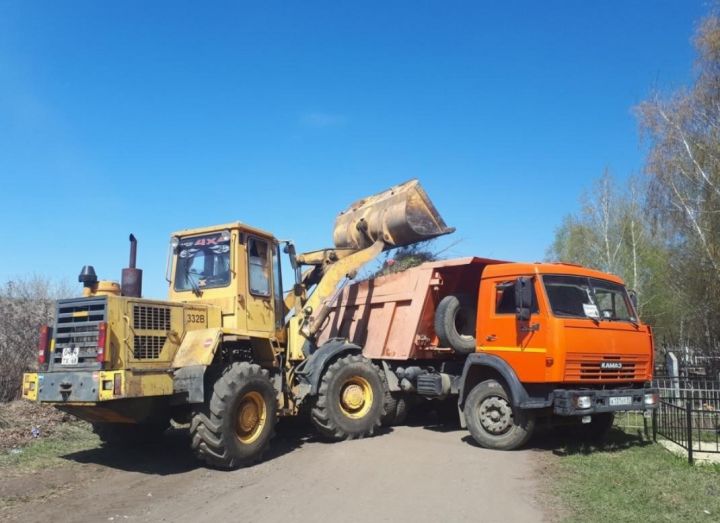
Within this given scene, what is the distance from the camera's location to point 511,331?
866cm

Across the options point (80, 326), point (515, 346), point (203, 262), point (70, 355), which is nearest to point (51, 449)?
point (70, 355)

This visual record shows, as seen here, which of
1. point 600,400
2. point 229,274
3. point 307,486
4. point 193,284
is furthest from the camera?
point 193,284

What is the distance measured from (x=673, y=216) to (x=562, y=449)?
434 inches

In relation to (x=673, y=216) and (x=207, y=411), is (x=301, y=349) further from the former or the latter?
Answer: (x=673, y=216)

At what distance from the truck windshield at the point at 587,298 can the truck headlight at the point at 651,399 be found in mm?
1076

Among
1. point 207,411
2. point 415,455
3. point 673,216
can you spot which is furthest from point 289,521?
point 673,216

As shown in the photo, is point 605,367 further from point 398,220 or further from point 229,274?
Answer: point 229,274

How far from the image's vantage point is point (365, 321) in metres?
11.3

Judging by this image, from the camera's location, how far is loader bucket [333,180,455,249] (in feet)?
35.1

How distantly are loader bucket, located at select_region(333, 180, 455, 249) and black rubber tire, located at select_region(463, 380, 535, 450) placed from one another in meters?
3.04

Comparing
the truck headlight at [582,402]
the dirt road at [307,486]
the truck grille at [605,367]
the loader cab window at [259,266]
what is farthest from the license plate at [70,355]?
the truck headlight at [582,402]

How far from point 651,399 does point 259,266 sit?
6.01 metres

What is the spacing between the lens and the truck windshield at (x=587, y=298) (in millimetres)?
8312

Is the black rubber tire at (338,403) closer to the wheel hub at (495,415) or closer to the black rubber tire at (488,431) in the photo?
the black rubber tire at (488,431)
